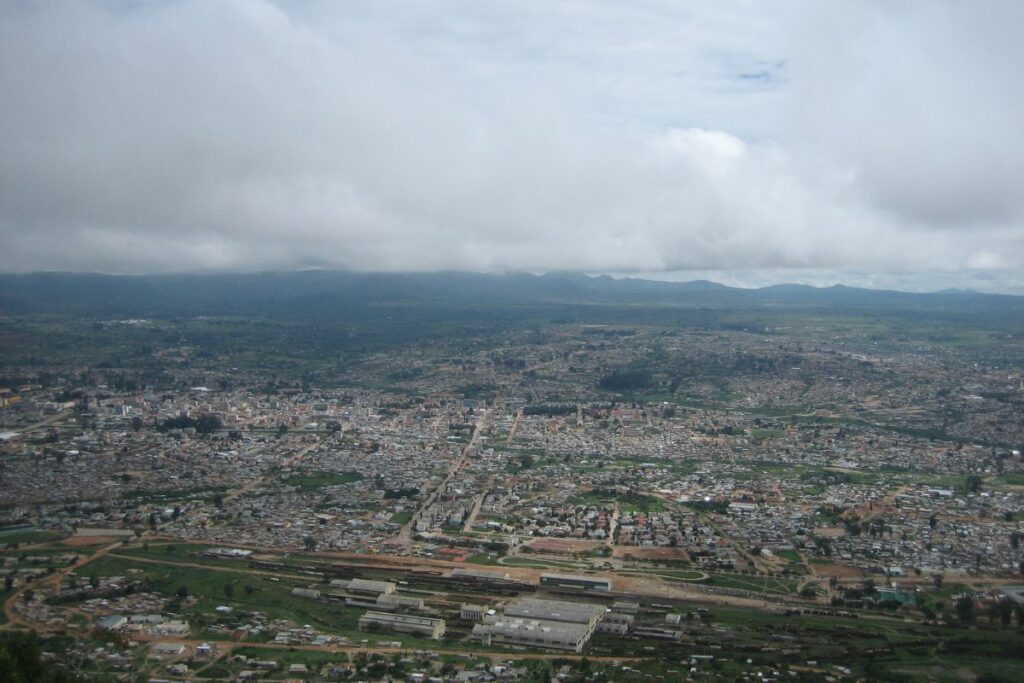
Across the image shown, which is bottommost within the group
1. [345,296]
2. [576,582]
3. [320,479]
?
[320,479]

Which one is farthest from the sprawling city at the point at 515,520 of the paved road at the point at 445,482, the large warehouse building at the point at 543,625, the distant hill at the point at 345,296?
the distant hill at the point at 345,296

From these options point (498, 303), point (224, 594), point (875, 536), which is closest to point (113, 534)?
point (224, 594)

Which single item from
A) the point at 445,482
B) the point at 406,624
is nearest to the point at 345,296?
the point at 445,482

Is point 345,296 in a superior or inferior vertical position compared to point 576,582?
superior

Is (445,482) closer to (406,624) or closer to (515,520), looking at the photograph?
(515,520)

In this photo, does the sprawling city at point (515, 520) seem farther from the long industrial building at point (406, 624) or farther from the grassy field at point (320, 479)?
the grassy field at point (320, 479)

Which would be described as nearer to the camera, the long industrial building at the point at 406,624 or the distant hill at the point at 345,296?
the long industrial building at the point at 406,624

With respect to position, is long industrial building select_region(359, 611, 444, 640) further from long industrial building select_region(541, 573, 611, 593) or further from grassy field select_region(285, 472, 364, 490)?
grassy field select_region(285, 472, 364, 490)

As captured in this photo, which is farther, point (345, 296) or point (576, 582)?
point (345, 296)

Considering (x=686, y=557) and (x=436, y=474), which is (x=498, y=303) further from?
(x=686, y=557)

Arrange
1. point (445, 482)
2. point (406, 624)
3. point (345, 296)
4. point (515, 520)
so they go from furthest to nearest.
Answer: point (345, 296) → point (445, 482) → point (515, 520) → point (406, 624)
